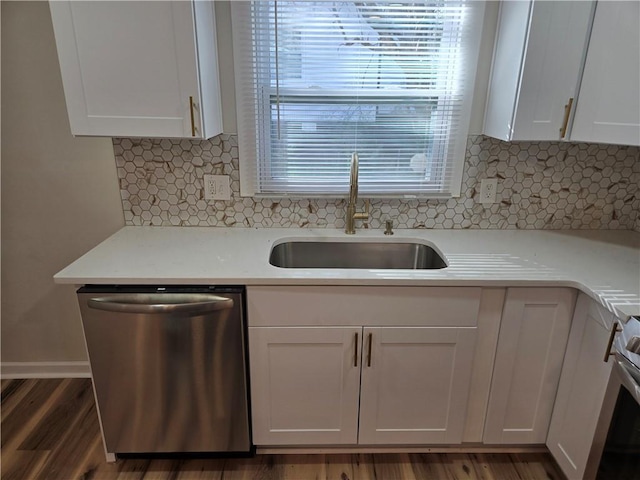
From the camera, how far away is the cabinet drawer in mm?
1510

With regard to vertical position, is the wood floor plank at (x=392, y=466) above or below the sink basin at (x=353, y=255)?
below

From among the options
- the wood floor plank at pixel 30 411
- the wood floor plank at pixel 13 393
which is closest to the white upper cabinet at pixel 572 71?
the wood floor plank at pixel 30 411

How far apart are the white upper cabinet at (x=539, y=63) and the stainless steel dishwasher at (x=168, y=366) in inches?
52.1

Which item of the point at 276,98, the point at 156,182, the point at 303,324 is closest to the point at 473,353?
the point at 303,324

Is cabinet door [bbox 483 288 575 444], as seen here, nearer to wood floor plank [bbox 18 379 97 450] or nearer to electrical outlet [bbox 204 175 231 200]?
electrical outlet [bbox 204 175 231 200]

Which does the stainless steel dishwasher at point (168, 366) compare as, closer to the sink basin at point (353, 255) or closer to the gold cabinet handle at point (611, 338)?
the sink basin at point (353, 255)

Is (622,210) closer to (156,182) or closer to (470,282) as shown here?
(470,282)

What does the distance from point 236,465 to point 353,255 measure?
1.08m

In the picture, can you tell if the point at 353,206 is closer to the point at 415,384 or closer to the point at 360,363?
the point at 360,363

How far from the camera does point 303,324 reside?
1.55 metres

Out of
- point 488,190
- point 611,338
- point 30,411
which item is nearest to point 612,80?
point 488,190

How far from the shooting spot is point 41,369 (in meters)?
2.28

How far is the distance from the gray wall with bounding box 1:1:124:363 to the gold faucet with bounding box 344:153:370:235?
1.14 metres

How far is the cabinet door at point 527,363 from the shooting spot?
1.54 meters
